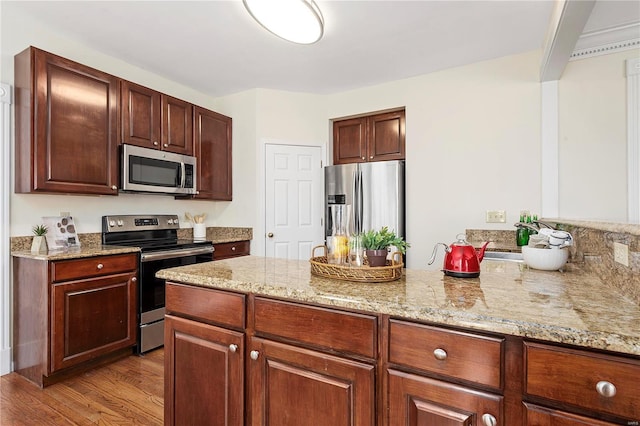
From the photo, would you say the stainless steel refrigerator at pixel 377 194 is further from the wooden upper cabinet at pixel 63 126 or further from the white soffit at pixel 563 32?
the wooden upper cabinet at pixel 63 126

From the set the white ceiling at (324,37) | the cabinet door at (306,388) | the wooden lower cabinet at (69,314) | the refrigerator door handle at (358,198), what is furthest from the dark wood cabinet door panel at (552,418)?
the refrigerator door handle at (358,198)

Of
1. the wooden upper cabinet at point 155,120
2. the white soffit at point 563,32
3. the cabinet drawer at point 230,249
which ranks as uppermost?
the white soffit at point 563,32

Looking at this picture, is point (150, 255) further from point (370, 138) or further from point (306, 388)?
point (370, 138)

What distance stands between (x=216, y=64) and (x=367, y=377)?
10.5ft

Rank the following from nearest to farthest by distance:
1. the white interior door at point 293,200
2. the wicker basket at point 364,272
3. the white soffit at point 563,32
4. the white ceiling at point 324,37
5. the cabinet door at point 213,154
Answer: the wicker basket at point 364,272 → the white soffit at point 563,32 → the white ceiling at point 324,37 → the cabinet door at point 213,154 → the white interior door at point 293,200

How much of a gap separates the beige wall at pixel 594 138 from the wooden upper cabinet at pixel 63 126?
3863 millimetres

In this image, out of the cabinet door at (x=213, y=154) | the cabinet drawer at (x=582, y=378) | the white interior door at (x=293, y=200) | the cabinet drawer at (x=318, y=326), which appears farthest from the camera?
the white interior door at (x=293, y=200)

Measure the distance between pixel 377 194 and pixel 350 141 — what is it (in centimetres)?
94

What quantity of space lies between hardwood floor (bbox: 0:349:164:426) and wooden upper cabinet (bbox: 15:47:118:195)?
4.45 feet

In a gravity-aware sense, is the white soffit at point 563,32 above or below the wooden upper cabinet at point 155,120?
above

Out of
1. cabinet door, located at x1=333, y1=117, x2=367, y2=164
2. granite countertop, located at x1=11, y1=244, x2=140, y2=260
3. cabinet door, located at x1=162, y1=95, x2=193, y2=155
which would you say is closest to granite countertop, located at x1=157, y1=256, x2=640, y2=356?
granite countertop, located at x1=11, y1=244, x2=140, y2=260

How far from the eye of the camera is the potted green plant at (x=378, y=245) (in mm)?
1290

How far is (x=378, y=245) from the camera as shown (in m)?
1.31

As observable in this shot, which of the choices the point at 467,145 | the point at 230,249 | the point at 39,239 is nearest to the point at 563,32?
the point at 467,145
